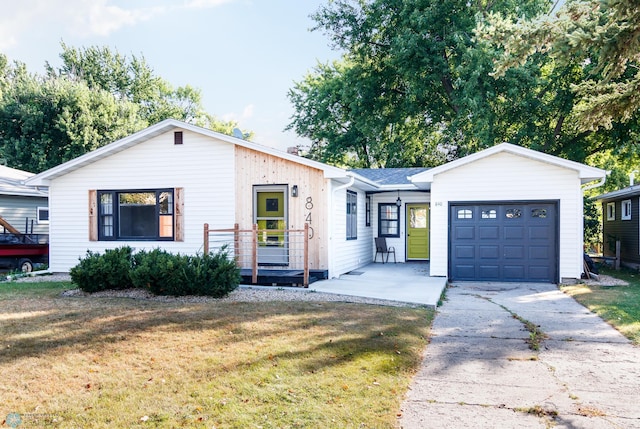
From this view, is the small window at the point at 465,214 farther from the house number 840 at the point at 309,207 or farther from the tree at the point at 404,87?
the tree at the point at 404,87

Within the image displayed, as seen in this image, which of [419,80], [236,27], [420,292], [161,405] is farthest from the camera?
[236,27]

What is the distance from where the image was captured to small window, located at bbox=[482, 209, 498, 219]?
1174cm

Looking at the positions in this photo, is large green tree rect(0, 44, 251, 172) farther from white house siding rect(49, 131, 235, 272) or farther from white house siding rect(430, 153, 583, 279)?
white house siding rect(430, 153, 583, 279)

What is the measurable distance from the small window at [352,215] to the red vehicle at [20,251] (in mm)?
8751

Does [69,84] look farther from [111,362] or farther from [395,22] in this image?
[111,362]

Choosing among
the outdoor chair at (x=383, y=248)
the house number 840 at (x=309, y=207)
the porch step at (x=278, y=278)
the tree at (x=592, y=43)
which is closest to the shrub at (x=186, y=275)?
the porch step at (x=278, y=278)

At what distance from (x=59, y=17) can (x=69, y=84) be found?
731 cm

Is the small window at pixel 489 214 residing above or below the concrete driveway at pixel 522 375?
above

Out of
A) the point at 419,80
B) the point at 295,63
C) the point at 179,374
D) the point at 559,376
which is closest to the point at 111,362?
the point at 179,374

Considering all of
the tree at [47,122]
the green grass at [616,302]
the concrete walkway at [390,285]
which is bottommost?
the green grass at [616,302]

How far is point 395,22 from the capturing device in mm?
20641

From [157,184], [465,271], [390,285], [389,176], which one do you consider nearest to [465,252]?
[465,271]

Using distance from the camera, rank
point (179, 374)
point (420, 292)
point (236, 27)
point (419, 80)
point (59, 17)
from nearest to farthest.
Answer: point (179, 374), point (420, 292), point (419, 80), point (236, 27), point (59, 17)

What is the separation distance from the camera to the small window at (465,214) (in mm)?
11906
